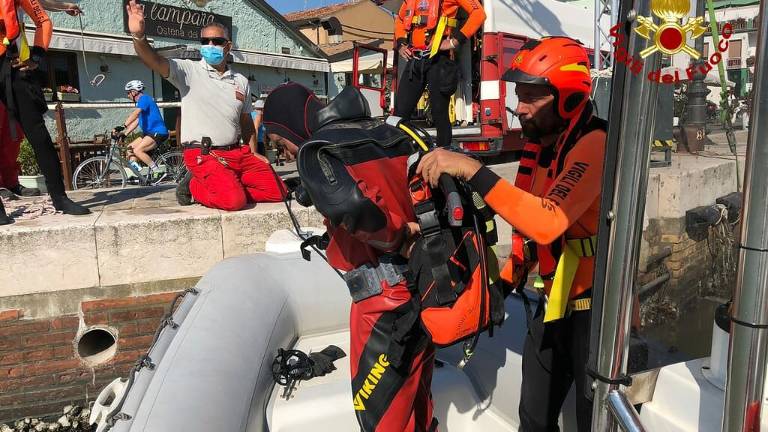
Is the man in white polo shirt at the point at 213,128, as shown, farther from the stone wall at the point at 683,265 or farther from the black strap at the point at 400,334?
the stone wall at the point at 683,265

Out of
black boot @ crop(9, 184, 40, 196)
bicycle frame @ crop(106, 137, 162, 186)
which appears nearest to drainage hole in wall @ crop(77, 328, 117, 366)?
black boot @ crop(9, 184, 40, 196)

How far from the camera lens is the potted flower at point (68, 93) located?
12.8 m

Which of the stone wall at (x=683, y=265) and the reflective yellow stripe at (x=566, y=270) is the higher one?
the stone wall at (x=683, y=265)

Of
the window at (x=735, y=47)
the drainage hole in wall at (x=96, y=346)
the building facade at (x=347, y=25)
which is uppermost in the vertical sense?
the building facade at (x=347, y=25)

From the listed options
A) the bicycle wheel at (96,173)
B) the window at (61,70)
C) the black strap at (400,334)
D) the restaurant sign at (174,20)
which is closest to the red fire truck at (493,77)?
the bicycle wheel at (96,173)

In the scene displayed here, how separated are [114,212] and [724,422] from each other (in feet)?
13.6

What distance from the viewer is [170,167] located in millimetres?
8930

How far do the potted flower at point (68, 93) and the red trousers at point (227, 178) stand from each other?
401 inches

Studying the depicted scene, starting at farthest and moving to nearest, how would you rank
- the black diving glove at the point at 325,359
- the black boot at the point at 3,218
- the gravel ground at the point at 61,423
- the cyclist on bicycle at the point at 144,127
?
the cyclist on bicycle at the point at 144,127 → the gravel ground at the point at 61,423 → the black boot at the point at 3,218 → the black diving glove at the point at 325,359

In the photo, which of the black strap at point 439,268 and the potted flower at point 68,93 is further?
the potted flower at point 68,93

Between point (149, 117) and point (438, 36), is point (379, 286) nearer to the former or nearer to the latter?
point (438, 36)

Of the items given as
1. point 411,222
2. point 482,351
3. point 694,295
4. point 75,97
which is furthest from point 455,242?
point 75,97

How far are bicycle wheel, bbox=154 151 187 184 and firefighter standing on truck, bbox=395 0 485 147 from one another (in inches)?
180

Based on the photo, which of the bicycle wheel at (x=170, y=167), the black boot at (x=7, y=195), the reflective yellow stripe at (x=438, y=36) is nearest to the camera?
the black boot at (x=7, y=195)
